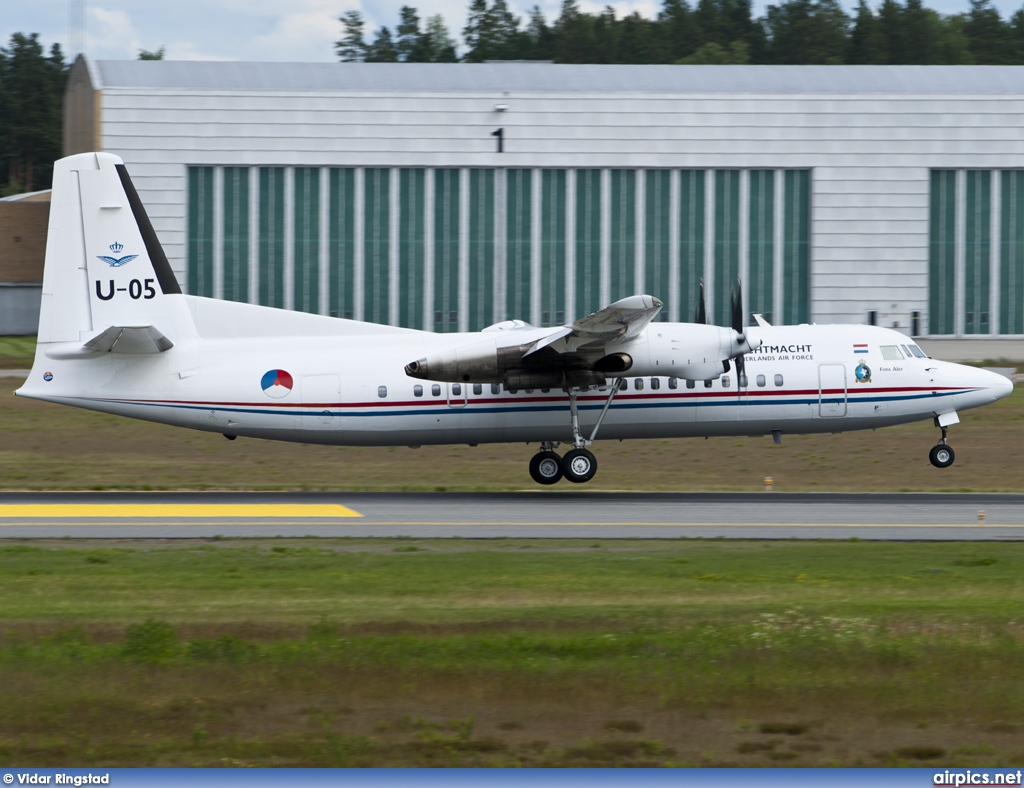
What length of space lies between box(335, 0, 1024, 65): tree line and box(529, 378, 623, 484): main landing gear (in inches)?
3372

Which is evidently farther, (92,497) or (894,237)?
(894,237)

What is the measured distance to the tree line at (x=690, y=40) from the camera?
354 ft

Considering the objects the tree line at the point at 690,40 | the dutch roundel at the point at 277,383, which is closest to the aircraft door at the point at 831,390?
the dutch roundel at the point at 277,383

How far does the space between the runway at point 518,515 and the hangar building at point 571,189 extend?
27449 millimetres

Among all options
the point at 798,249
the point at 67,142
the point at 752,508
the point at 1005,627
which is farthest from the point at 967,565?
the point at 67,142

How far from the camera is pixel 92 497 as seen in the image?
23484 mm

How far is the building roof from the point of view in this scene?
5075 cm

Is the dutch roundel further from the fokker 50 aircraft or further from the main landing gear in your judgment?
the main landing gear

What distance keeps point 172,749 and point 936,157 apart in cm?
4962

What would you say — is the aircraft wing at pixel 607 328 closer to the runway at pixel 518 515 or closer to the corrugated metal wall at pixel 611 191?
the runway at pixel 518 515

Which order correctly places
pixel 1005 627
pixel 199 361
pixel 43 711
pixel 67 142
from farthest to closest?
pixel 67 142 < pixel 199 361 < pixel 1005 627 < pixel 43 711

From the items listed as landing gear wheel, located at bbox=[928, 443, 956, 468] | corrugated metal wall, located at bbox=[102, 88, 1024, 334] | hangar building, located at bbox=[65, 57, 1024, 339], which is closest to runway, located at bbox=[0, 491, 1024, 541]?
landing gear wheel, located at bbox=[928, 443, 956, 468]

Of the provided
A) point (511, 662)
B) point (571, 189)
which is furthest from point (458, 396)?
point (571, 189)

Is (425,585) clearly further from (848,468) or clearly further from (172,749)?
(848,468)
